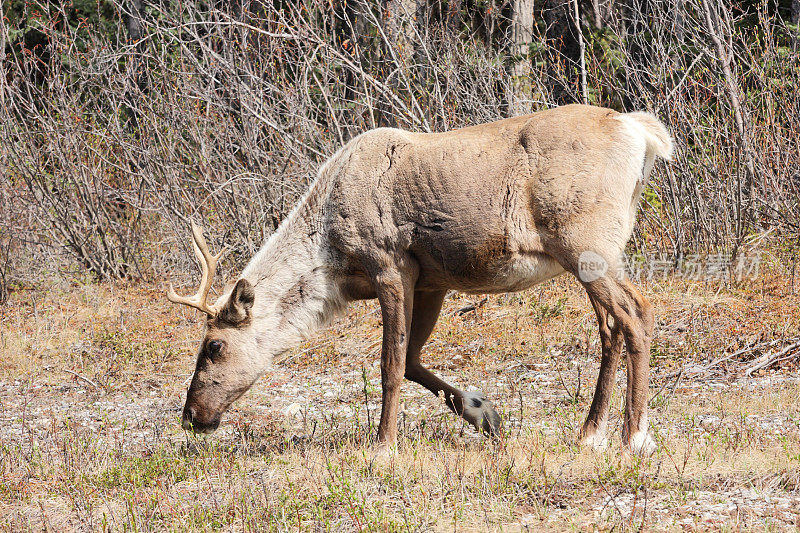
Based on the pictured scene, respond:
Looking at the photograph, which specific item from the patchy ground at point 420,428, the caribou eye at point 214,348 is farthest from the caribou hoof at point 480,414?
the caribou eye at point 214,348

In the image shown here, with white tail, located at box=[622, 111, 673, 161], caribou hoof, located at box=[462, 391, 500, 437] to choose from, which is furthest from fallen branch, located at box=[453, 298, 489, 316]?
white tail, located at box=[622, 111, 673, 161]

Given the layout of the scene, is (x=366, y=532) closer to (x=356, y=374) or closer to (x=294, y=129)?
(x=356, y=374)

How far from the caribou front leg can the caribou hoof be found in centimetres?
59

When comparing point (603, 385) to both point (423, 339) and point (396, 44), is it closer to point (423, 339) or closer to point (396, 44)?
point (423, 339)

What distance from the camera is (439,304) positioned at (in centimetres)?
711

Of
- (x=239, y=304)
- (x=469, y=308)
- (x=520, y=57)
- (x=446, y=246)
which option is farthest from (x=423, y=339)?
(x=520, y=57)

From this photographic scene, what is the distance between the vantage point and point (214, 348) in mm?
6887

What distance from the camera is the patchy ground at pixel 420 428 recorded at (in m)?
4.97

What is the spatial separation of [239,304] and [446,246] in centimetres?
161

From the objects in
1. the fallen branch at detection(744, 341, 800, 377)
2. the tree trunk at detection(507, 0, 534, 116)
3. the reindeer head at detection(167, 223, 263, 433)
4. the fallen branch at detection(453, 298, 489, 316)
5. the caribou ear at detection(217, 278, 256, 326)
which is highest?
the tree trunk at detection(507, 0, 534, 116)

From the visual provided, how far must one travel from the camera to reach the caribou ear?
21.8 feet

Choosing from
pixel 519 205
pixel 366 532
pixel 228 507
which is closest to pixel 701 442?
pixel 519 205

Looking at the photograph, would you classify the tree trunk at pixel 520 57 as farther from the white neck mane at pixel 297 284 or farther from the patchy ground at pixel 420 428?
the white neck mane at pixel 297 284

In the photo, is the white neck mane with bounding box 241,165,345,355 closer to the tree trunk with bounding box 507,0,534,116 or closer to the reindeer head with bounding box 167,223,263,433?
the reindeer head with bounding box 167,223,263,433
